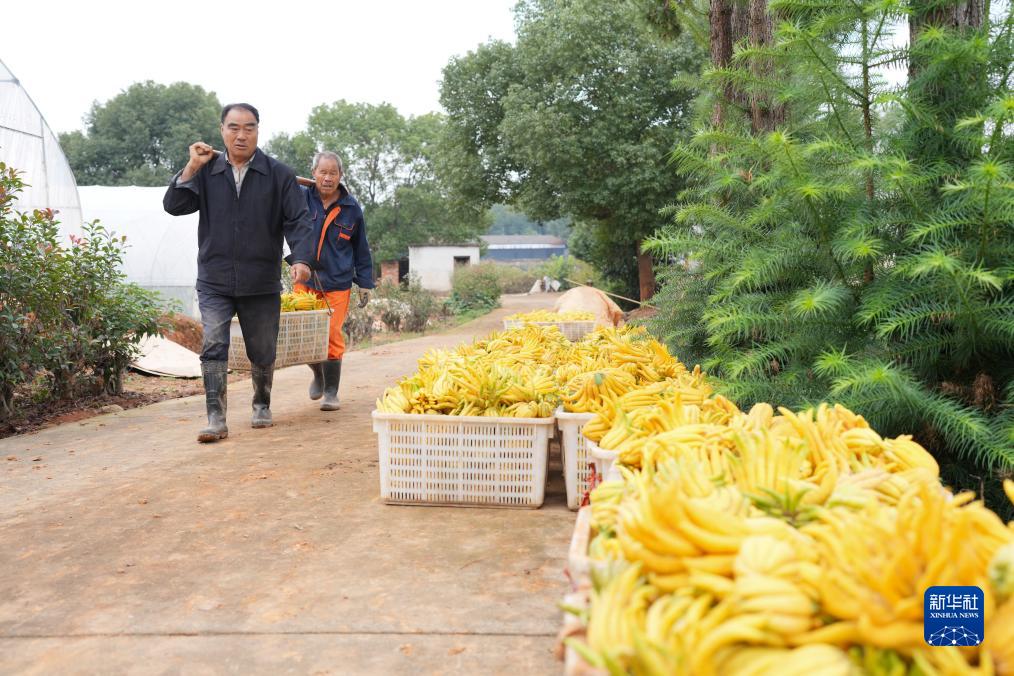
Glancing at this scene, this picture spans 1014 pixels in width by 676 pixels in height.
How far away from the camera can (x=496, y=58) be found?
85.7 feet

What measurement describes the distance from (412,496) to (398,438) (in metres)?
0.34

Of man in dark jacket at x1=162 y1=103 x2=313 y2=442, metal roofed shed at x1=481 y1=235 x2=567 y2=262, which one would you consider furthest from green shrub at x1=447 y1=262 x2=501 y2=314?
metal roofed shed at x1=481 y1=235 x2=567 y2=262

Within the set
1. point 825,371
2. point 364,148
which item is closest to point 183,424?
point 825,371

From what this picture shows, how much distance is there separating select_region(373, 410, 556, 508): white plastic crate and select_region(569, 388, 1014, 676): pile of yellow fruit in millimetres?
2219

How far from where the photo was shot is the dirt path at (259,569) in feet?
9.54

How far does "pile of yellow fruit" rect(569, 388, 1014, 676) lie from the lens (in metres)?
1.58

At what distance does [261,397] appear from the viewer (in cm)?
709

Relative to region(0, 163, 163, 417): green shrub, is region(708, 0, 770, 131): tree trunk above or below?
above

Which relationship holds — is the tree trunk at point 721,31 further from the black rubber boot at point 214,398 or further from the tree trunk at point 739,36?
the black rubber boot at point 214,398

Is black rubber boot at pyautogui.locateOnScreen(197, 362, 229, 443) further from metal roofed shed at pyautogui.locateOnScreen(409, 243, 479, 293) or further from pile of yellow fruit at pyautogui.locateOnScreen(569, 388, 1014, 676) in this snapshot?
metal roofed shed at pyautogui.locateOnScreen(409, 243, 479, 293)

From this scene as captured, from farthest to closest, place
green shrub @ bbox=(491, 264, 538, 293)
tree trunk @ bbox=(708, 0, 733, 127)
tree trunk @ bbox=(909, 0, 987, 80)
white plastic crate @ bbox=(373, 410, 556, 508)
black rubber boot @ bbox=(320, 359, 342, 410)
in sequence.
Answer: green shrub @ bbox=(491, 264, 538, 293), black rubber boot @ bbox=(320, 359, 342, 410), tree trunk @ bbox=(708, 0, 733, 127), white plastic crate @ bbox=(373, 410, 556, 508), tree trunk @ bbox=(909, 0, 987, 80)

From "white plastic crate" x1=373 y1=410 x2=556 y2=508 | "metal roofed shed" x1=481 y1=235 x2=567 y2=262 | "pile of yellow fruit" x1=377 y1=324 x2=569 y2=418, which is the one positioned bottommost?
"white plastic crate" x1=373 y1=410 x2=556 y2=508

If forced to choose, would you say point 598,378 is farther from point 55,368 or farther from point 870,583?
point 55,368

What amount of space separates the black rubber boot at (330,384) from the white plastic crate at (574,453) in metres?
3.90
